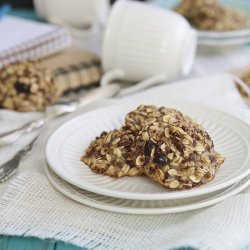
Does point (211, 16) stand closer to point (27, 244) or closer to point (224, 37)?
point (224, 37)

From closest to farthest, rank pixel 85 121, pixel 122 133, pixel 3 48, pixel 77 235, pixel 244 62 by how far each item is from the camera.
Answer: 1. pixel 77 235
2. pixel 122 133
3. pixel 85 121
4. pixel 3 48
5. pixel 244 62

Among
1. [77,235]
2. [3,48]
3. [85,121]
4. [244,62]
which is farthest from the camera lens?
[244,62]

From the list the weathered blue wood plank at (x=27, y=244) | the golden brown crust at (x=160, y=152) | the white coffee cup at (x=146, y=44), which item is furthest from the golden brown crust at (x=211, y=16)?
the weathered blue wood plank at (x=27, y=244)

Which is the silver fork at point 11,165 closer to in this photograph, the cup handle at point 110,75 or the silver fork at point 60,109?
the silver fork at point 60,109

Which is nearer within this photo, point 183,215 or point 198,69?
point 183,215

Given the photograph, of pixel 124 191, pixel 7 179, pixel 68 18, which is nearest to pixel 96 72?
pixel 68 18

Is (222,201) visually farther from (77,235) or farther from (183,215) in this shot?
(77,235)

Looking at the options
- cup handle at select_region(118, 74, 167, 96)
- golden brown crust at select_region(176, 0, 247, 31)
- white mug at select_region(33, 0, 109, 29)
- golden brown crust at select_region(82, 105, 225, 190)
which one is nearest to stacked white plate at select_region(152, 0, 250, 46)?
golden brown crust at select_region(176, 0, 247, 31)

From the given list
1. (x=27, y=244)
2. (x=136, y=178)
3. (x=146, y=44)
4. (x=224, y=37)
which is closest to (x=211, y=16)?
(x=224, y=37)
